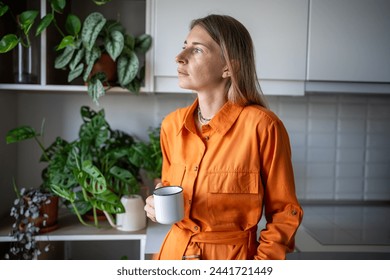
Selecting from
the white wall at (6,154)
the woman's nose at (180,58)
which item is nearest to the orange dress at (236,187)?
the woman's nose at (180,58)

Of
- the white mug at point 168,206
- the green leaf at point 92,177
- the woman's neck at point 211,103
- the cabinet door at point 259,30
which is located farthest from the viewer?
the cabinet door at point 259,30

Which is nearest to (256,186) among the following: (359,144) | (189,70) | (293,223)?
(293,223)

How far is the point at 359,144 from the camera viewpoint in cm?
130

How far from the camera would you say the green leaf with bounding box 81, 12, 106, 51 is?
96 cm

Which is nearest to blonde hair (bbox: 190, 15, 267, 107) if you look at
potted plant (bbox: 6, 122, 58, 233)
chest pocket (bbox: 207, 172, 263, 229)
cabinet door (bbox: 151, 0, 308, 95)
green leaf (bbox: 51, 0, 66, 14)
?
chest pocket (bbox: 207, 172, 263, 229)

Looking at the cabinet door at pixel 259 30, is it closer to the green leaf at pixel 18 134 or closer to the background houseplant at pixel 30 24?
the background houseplant at pixel 30 24

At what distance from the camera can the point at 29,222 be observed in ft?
3.09

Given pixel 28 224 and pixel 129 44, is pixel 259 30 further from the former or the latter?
pixel 28 224

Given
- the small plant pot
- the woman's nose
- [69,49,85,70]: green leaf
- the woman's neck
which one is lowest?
the small plant pot

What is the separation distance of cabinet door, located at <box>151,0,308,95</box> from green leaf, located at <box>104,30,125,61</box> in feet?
0.31

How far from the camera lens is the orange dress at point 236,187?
1.92ft

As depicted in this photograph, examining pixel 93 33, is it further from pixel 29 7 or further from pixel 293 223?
pixel 293 223

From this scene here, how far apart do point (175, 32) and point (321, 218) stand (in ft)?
2.34

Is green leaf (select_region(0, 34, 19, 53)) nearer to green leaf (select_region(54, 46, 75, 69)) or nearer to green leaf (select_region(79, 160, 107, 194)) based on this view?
green leaf (select_region(54, 46, 75, 69))
